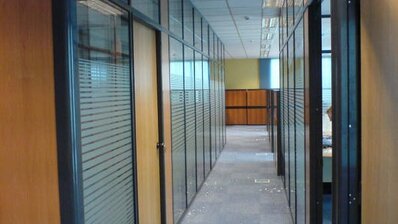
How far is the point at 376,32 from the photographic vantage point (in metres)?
1.40

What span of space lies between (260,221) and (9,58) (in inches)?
137

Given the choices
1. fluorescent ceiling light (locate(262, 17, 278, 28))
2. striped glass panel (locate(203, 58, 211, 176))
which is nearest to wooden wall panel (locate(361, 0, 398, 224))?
striped glass panel (locate(203, 58, 211, 176))

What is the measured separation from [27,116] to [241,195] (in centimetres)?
425

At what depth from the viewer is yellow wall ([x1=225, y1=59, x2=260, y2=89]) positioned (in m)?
17.1

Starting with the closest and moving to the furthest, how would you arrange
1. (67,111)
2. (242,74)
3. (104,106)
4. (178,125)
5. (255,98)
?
(67,111)
(104,106)
(178,125)
(255,98)
(242,74)

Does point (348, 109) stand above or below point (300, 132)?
above

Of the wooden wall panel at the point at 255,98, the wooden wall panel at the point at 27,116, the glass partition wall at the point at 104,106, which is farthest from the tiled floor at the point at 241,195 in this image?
the wooden wall panel at the point at 255,98

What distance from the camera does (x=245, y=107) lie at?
1658cm

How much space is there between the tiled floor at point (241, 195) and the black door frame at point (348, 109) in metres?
3.08

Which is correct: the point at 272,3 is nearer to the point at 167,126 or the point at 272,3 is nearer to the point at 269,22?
the point at 269,22

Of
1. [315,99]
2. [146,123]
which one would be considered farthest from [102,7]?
[315,99]

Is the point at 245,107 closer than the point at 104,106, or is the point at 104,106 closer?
the point at 104,106

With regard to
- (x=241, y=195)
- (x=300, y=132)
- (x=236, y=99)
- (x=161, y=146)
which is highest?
(x=236, y=99)

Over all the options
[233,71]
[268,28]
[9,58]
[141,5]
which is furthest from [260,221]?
[233,71]
